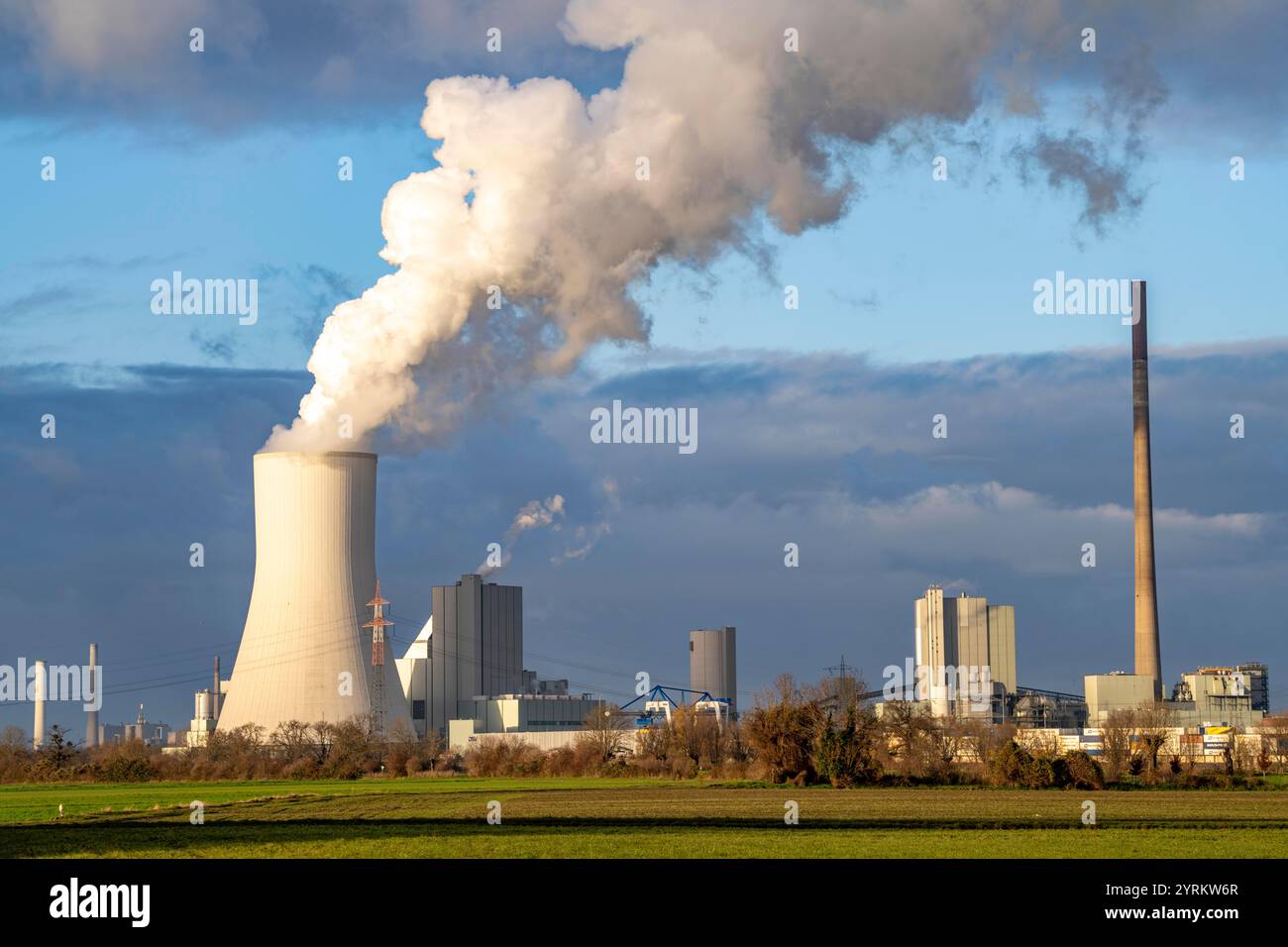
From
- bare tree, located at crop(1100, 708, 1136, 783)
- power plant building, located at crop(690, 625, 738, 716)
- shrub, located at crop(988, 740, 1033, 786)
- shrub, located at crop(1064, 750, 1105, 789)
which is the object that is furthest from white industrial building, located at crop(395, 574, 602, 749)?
shrub, located at crop(1064, 750, 1105, 789)

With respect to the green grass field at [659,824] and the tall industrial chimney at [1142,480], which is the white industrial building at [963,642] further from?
the green grass field at [659,824]

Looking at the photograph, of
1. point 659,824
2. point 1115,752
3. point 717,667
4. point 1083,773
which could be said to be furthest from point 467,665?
point 659,824

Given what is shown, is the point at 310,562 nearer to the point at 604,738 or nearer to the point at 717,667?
the point at 604,738

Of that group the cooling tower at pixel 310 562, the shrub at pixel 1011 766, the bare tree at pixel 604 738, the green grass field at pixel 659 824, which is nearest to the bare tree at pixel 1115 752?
the shrub at pixel 1011 766

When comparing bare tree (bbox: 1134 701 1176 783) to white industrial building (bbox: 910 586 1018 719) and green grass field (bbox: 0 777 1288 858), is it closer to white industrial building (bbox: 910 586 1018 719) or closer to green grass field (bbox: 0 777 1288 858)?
green grass field (bbox: 0 777 1288 858)
